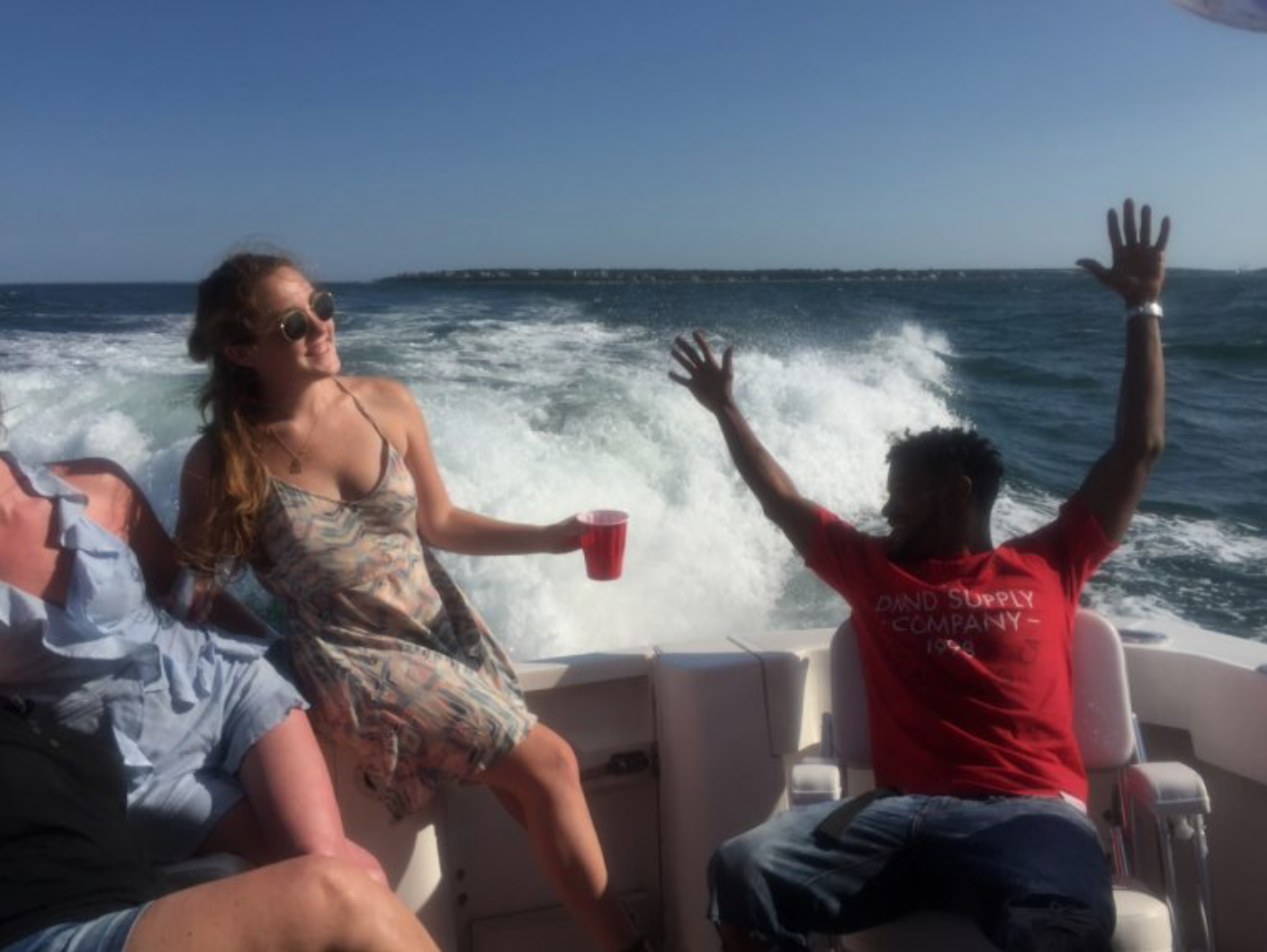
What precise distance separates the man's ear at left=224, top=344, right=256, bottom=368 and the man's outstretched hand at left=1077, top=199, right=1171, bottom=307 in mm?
1653

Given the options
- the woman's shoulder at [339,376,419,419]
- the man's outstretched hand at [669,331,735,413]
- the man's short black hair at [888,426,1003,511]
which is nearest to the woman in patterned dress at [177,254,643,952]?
the woman's shoulder at [339,376,419,419]

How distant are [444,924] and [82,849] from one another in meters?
0.99

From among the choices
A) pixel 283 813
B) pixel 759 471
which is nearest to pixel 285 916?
pixel 283 813

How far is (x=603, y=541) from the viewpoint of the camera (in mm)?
2168

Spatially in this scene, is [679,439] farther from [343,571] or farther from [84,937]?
[84,937]

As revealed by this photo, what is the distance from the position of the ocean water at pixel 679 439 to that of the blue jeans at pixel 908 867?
1480 mm

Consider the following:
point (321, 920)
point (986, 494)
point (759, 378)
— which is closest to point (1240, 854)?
point (986, 494)

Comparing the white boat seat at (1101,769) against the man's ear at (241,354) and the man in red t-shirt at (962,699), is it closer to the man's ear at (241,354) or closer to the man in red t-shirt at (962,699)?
the man in red t-shirt at (962,699)

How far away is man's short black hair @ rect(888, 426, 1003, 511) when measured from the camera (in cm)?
215

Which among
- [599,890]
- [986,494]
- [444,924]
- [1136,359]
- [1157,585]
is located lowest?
[1157,585]

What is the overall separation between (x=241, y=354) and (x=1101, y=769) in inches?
69.3

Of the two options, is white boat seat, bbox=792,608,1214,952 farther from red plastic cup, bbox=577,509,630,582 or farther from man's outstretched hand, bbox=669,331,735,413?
man's outstretched hand, bbox=669,331,735,413

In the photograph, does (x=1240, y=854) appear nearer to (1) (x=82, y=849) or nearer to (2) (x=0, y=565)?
(1) (x=82, y=849)

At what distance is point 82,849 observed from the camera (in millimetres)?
Result: 1343
